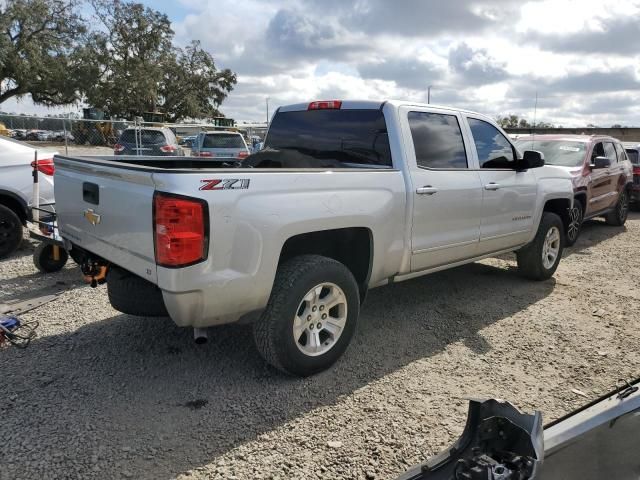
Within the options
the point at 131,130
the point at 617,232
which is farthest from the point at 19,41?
the point at 617,232

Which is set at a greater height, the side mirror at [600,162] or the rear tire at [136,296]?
the side mirror at [600,162]

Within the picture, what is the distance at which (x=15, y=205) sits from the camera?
6.70 m

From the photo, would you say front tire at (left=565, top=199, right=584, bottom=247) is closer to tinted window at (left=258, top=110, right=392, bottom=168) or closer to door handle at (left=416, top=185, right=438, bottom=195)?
door handle at (left=416, top=185, right=438, bottom=195)

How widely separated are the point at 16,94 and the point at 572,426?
4887 centimetres

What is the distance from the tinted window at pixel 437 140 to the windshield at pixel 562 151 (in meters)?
4.81

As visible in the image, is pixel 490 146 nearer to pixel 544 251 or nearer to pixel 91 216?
pixel 544 251

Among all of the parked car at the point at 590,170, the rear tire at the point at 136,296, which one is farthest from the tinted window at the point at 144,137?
the rear tire at the point at 136,296

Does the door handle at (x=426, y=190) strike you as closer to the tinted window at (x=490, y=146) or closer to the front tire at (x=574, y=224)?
the tinted window at (x=490, y=146)

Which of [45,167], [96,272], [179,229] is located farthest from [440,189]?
[45,167]

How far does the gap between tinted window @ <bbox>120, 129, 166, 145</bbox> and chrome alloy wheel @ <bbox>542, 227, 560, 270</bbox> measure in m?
13.4

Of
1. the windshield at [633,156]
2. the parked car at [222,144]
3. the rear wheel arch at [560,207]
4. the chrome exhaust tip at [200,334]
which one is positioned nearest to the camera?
the chrome exhaust tip at [200,334]

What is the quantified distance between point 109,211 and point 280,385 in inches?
63.2

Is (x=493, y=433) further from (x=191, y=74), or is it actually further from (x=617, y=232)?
(x=191, y=74)

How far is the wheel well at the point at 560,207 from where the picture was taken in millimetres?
6238
